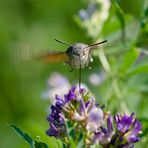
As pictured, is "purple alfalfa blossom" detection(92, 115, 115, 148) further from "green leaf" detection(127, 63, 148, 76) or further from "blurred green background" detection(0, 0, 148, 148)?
"green leaf" detection(127, 63, 148, 76)

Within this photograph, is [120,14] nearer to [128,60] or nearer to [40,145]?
[128,60]

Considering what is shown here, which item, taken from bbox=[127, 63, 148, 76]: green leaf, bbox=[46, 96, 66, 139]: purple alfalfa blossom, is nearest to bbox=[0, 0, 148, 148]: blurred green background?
bbox=[127, 63, 148, 76]: green leaf

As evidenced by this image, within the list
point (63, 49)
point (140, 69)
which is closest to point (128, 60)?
point (140, 69)

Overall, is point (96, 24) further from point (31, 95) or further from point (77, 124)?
point (31, 95)

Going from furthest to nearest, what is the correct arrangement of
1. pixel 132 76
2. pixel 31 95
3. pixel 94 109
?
pixel 31 95
pixel 132 76
pixel 94 109

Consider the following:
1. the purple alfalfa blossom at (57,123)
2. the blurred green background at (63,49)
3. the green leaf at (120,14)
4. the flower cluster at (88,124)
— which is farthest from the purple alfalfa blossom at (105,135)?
the green leaf at (120,14)

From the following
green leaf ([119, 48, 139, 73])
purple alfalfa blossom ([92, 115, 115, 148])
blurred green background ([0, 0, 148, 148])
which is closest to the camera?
purple alfalfa blossom ([92, 115, 115, 148])

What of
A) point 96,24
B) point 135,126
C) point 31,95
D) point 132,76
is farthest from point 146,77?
point 31,95
